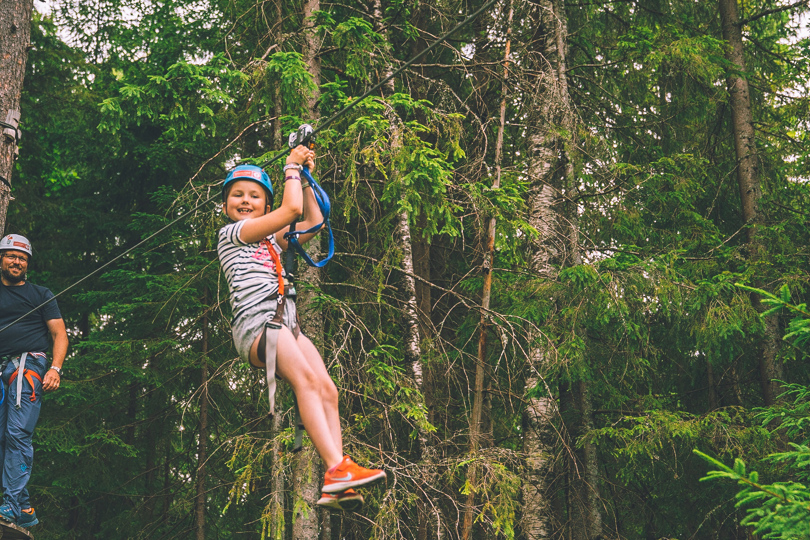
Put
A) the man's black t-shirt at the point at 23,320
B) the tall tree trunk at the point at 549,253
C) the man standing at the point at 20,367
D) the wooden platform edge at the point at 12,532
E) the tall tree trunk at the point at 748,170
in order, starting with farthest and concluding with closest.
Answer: the tall tree trunk at the point at 748,170 → the tall tree trunk at the point at 549,253 → the man's black t-shirt at the point at 23,320 → the man standing at the point at 20,367 → the wooden platform edge at the point at 12,532

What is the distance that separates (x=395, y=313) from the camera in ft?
28.5

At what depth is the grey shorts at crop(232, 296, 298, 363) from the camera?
3697mm

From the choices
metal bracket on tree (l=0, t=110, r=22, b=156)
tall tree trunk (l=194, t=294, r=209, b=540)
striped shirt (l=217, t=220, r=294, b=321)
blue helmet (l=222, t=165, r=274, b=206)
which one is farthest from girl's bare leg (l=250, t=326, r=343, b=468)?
tall tree trunk (l=194, t=294, r=209, b=540)

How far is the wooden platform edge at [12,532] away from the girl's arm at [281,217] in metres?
2.92

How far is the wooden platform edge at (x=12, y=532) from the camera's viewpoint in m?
5.09

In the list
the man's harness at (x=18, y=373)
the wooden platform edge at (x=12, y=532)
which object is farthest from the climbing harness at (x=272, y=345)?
the man's harness at (x=18, y=373)

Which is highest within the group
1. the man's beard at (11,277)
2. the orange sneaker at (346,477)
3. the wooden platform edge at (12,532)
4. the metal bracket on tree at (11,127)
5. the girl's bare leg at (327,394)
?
the metal bracket on tree at (11,127)

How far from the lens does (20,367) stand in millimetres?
5500

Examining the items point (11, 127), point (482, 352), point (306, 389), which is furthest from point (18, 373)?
point (482, 352)

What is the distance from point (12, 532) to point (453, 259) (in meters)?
7.91

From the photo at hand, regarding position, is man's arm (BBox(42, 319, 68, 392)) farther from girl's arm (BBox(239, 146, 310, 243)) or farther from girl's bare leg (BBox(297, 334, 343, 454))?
girl's bare leg (BBox(297, 334, 343, 454))

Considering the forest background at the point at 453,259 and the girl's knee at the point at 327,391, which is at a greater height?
the forest background at the point at 453,259

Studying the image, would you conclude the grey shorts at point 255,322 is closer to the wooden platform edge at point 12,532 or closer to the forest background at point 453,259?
the wooden platform edge at point 12,532

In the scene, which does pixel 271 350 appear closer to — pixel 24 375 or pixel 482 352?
pixel 24 375
